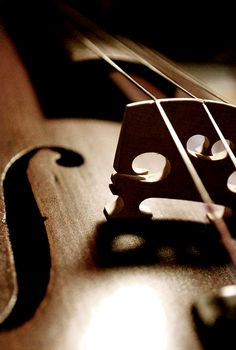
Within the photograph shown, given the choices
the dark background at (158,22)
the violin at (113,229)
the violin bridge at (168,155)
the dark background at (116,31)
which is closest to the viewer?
the violin at (113,229)

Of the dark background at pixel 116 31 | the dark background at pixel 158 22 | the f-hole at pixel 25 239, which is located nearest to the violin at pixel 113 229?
the f-hole at pixel 25 239

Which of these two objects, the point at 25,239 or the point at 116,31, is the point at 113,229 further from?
the point at 116,31

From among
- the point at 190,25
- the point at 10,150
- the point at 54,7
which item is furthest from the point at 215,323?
the point at 190,25

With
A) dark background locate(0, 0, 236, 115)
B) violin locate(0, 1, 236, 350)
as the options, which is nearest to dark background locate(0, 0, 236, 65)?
dark background locate(0, 0, 236, 115)

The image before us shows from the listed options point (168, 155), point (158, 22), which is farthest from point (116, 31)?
point (168, 155)

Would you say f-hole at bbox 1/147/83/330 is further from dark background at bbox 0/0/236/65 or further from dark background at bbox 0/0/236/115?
dark background at bbox 0/0/236/65

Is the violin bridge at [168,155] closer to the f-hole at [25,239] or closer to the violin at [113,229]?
the violin at [113,229]

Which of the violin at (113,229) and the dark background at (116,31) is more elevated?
the dark background at (116,31)
